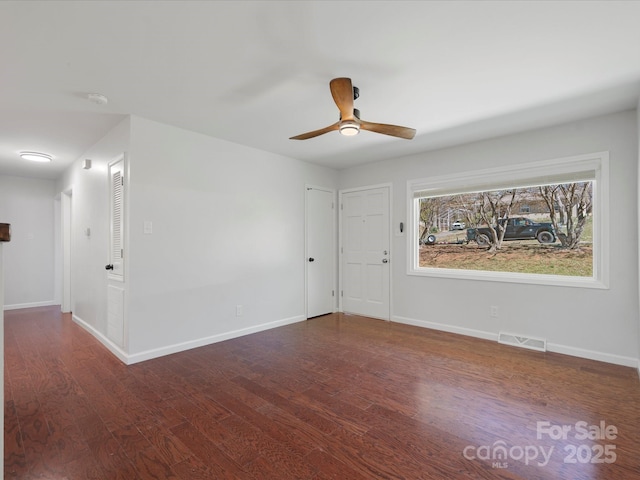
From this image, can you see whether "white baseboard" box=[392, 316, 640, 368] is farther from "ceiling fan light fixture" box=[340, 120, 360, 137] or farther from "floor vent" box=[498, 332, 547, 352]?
"ceiling fan light fixture" box=[340, 120, 360, 137]

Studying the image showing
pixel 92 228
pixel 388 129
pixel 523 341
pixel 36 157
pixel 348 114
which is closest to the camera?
pixel 348 114

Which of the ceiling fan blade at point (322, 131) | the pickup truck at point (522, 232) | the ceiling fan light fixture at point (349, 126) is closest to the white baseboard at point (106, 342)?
the ceiling fan blade at point (322, 131)

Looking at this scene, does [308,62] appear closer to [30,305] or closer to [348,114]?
[348,114]

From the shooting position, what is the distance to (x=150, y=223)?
3205 mm

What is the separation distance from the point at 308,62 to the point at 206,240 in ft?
7.47

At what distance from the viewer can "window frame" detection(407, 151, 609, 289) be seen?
3.10 metres

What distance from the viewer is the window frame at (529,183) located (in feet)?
10.2

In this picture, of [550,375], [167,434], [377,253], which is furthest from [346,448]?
[377,253]

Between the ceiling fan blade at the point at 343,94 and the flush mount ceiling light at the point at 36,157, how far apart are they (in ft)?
14.5

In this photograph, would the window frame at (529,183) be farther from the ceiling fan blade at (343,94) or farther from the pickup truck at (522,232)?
the ceiling fan blade at (343,94)

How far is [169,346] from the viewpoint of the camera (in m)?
3.32

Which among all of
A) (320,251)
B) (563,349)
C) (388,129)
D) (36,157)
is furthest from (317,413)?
(36,157)

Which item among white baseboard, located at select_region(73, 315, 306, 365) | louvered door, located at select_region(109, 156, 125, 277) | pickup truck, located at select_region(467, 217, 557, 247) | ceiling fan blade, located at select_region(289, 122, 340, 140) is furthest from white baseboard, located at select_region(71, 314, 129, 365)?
pickup truck, located at select_region(467, 217, 557, 247)

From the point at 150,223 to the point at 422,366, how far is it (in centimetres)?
303
